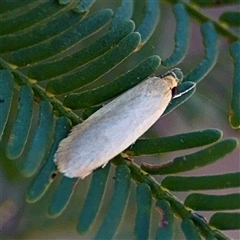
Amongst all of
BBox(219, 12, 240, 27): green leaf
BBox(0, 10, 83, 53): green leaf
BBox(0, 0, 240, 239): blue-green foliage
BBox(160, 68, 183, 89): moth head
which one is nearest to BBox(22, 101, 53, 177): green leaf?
BBox(0, 0, 240, 239): blue-green foliage

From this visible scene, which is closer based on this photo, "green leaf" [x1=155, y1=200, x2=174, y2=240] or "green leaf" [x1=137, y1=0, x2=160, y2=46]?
"green leaf" [x1=155, y1=200, x2=174, y2=240]

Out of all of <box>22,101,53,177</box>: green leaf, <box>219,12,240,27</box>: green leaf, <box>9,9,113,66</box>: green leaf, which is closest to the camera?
<box>22,101,53,177</box>: green leaf

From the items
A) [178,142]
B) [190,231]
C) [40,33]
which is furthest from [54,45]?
[190,231]

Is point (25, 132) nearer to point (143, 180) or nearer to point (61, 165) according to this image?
point (61, 165)

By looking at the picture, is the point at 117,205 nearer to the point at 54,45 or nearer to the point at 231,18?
the point at 54,45

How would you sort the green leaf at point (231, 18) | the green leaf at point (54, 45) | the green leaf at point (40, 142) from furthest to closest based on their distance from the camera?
the green leaf at point (231, 18) → the green leaf at point (54, 45) → the green leaf at point (40, 142)

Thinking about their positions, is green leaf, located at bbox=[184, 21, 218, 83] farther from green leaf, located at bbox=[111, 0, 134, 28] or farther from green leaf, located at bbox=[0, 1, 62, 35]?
green leaf, located at bbox=[0, 1, 62, 35]

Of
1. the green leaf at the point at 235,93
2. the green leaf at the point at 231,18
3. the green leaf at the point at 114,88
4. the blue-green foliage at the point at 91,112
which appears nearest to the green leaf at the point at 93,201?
the blue-green foliage at the point at 91,112

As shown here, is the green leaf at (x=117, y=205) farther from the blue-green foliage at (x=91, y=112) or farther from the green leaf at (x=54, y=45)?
the green leaf at (x=54, y=45)

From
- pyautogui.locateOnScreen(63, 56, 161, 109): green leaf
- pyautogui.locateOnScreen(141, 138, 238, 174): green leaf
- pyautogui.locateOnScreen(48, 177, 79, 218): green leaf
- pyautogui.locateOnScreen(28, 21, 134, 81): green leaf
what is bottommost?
pyautogui.locateOnScreen(141, 138, 238, 174): green leaf

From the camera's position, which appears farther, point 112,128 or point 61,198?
point 112,128
